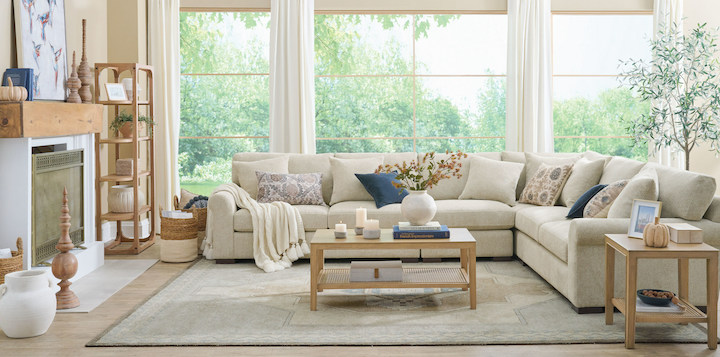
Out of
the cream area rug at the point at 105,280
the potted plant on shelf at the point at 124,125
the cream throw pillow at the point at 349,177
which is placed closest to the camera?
the cream area rug at the point at 105,280

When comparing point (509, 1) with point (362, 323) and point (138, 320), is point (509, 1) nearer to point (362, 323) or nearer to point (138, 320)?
point (362, 323)

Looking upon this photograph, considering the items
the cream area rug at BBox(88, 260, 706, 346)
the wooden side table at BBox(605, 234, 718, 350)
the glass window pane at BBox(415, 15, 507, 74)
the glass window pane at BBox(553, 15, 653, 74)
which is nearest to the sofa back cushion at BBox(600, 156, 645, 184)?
the cream area rug at BBox(88, 260, 706, 346)

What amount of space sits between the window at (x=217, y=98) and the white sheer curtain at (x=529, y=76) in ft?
18.5

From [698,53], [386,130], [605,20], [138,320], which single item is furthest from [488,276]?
[605,20]

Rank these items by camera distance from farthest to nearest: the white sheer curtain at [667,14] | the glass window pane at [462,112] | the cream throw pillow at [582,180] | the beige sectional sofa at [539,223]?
1. the glass window pane at [462,112]
2. the white sheer curtain at [667,14]
3. the cream throw pillow at [582,180]
4. the beige sectional sofa at [539,223]

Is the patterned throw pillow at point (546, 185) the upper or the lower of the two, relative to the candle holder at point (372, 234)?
upper

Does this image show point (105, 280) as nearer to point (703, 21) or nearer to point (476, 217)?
point (476, 217)

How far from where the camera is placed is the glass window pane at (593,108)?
14000mm

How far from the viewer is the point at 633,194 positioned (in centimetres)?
445

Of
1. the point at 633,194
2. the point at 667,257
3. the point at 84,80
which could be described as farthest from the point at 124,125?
the point at 667,257

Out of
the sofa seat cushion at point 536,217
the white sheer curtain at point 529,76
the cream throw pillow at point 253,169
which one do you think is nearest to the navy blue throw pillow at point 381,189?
the cream throw pillow at point 253,169

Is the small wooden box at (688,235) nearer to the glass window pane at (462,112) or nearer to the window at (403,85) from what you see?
the window at (403,85)

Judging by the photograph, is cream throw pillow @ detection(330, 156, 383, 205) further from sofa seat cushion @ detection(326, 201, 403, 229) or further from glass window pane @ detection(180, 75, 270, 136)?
glass window pane @ detection(180, 75, 270, 136)

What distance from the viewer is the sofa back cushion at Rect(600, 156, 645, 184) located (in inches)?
203
